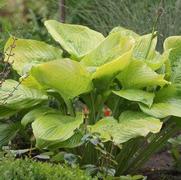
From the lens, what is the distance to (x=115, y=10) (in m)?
7.33

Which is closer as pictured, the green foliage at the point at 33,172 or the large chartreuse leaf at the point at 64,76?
the green foliage at the point at 33,172

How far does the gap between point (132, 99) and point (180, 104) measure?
42 cm

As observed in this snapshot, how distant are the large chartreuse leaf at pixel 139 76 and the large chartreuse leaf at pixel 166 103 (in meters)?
0.14

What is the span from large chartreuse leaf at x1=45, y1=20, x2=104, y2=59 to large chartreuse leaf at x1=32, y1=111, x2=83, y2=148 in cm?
58

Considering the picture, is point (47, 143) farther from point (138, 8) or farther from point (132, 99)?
point (138, 8)

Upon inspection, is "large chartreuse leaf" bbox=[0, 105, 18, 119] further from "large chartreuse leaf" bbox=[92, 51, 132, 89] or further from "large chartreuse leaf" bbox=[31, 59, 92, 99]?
"large chartreuse leaf" bbox=[92, 51, 132, 89]

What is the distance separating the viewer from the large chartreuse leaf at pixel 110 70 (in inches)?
165

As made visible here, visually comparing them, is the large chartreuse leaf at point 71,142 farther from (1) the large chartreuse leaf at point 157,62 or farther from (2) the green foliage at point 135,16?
(2) the green foliage at point 135,16

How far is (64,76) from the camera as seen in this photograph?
13.8ft

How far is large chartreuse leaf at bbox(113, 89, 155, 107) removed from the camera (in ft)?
14.1

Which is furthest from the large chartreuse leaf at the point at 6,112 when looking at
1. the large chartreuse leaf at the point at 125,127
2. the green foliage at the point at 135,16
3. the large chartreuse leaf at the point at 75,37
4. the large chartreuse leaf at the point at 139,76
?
the green foliage at the point at 135,16

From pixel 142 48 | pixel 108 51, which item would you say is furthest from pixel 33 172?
pixel 142 48

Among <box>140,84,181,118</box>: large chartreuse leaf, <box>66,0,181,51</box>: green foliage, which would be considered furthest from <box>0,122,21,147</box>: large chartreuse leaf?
<box>66,0,181,51</box>: green foliage

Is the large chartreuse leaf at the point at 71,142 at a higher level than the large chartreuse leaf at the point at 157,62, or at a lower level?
lower
